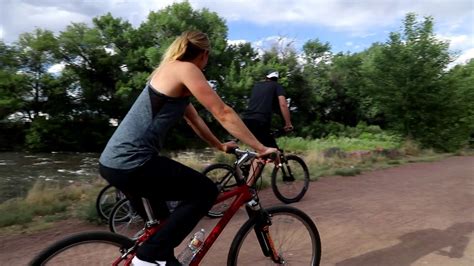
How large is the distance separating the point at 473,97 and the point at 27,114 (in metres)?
29.7

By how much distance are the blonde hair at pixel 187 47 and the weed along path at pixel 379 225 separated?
7.94 ft

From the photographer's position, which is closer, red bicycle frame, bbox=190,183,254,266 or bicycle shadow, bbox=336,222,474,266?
red bicycle frame, bbox=190,183,254,266

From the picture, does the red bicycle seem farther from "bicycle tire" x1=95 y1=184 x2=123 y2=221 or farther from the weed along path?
"bicycle tire" x1=95 y1=184 x2=123 y2=221

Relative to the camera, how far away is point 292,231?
3.82m

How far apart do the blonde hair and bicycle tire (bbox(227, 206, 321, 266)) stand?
52.7 inches

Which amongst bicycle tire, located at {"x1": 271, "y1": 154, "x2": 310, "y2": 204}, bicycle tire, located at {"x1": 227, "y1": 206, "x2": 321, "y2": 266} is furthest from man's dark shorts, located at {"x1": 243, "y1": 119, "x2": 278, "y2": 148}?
bicycle tire, located at {"x1": 227, "y1": 206, "x2": 321, "y2": 266}

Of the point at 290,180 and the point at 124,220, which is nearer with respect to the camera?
the point at 124,220

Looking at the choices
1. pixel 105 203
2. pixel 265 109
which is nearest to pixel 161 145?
pixel 105 203

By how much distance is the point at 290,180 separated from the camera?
293 inches

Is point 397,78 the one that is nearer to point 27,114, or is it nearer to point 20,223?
point 20,223

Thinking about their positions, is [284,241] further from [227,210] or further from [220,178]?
[220,178]

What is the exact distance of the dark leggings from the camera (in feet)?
9.59

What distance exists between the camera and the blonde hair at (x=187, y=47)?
3.05m

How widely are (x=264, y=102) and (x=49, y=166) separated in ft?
68.5
